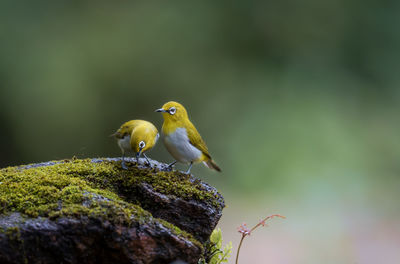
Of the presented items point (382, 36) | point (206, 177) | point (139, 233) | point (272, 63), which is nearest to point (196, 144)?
point (139, 233)

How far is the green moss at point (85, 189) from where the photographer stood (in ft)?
9.32

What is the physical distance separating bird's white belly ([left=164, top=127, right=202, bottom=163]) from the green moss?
0.17 meters

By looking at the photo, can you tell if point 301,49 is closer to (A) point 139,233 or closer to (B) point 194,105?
(B) point 194,105

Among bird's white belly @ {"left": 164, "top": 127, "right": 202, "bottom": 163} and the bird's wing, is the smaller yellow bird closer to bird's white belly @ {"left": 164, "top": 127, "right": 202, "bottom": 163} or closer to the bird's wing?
bird's white belly @ {"left": 164, "top": 127, "right": 202, "bottom": 163}

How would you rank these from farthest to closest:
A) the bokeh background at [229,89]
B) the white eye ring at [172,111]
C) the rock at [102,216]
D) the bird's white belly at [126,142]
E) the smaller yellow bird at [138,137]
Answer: the bokeh background at [229,89] → the bird's white belly at [126,142] → the white eye ring at [172,111] → the smaller yellow bird at [138,137] → the rock at [102,216]

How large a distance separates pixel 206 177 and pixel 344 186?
8.83 feet

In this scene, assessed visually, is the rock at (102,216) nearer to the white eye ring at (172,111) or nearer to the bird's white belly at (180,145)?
the bird's white belly at (180,145)

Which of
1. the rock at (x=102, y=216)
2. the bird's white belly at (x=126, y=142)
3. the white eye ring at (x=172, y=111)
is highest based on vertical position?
the white eye ring at (x=172, y=111)

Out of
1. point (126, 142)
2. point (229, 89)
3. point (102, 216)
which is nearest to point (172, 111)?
point (126, 142)

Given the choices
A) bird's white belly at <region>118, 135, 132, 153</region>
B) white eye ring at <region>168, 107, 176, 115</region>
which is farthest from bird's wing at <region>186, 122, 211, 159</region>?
Result: bird's white belly at <region>118, 135, 132, 153</region>

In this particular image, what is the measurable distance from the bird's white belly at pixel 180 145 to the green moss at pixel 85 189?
0.55 feet

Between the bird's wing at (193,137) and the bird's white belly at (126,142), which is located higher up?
the bird's wing at (193,137)

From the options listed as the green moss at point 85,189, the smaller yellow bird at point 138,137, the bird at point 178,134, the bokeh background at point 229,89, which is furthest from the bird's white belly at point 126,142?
the bokeh background at point 229,89

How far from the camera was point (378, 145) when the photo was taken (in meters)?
8.95
